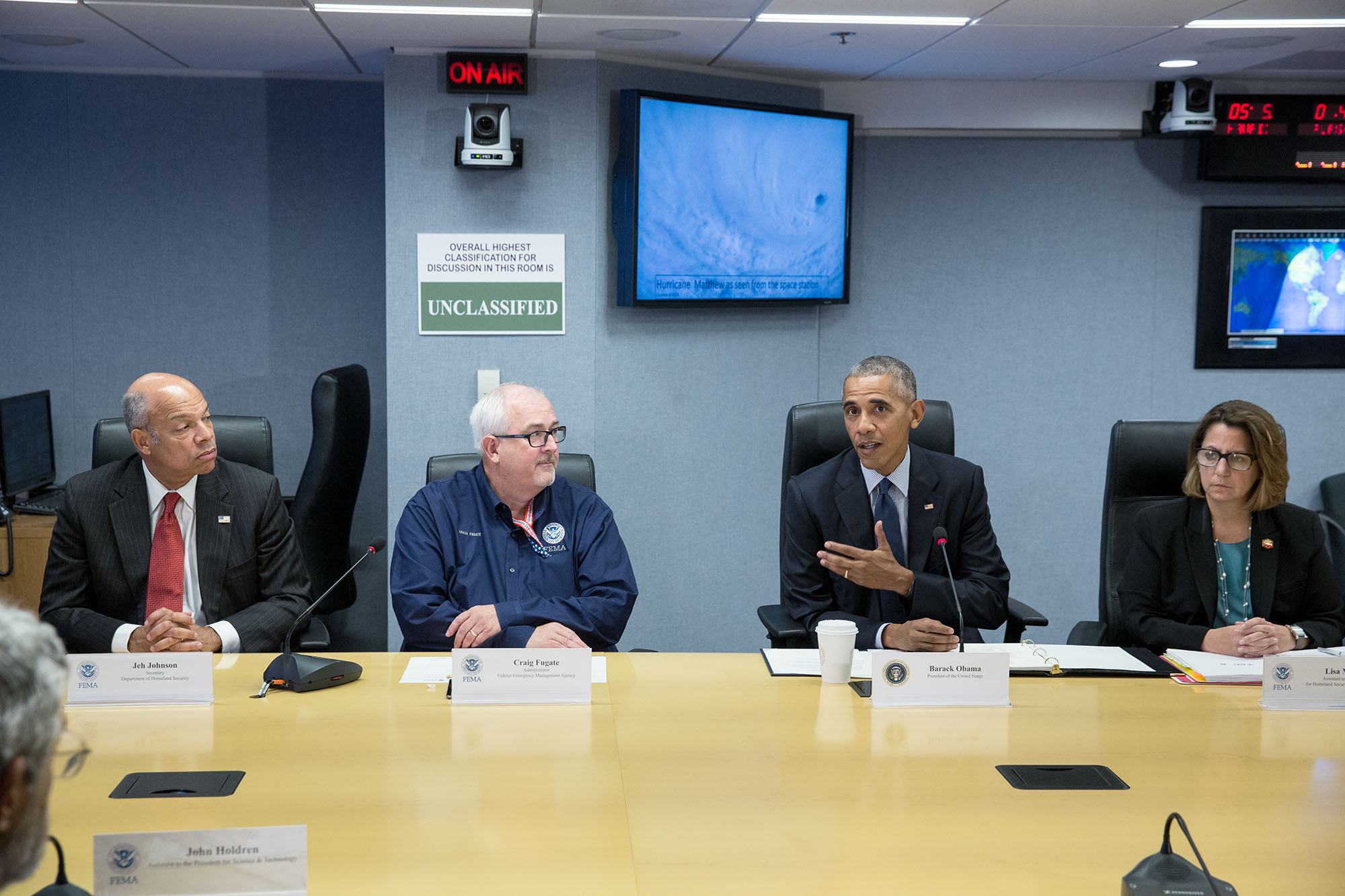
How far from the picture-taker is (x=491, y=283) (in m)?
3.98

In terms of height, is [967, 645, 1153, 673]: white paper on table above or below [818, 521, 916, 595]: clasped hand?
below

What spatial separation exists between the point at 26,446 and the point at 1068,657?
12.4ft

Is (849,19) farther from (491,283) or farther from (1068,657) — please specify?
(1068,657)

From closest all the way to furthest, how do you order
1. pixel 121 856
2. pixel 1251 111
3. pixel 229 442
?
pixel 121 856, pixel 229 442, pixel 1251 111

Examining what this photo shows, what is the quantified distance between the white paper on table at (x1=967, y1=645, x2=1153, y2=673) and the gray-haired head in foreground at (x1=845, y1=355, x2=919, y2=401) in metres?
0.71

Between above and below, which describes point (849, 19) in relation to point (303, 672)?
above

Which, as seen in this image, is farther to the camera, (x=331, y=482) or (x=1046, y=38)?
(x=331, y=482)

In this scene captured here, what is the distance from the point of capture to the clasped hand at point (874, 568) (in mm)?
2639

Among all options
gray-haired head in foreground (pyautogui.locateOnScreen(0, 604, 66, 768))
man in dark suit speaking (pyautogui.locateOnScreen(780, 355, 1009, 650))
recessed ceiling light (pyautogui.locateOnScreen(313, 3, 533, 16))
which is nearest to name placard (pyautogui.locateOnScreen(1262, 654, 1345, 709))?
man in dark suit speaking (pyautogui.locateOnScreen(780, 355, 1009, 650))

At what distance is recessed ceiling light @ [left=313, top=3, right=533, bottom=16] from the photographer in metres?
3.26

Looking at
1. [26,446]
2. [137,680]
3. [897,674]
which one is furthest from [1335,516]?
[26,446]

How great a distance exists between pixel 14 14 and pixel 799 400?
9.68ft

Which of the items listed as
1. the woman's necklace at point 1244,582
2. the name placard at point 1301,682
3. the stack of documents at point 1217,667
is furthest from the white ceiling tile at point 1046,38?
the name placard at point 1301,682

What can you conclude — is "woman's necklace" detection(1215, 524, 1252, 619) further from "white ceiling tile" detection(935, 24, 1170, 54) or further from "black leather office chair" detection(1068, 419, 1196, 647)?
"white ceiling tile" detection(935, 24, 1170, 54)
